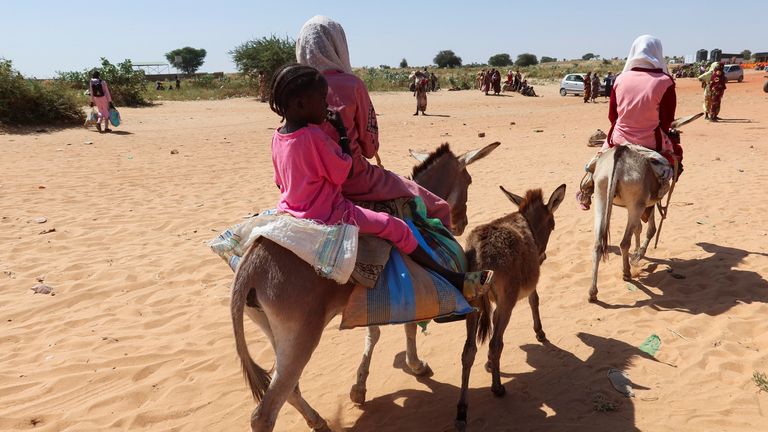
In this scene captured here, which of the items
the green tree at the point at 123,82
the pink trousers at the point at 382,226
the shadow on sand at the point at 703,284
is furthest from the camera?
the green tree at the point at 123,82

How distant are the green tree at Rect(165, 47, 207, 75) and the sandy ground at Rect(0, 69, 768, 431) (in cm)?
9751

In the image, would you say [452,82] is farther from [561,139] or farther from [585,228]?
[585,228]

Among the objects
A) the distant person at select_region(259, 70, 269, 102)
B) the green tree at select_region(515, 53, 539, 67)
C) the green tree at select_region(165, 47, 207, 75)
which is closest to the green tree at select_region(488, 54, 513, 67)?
the green tree at select_region(515, 53, 539, 67)

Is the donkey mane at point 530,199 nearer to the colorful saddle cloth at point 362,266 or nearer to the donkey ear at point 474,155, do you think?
the donkey ear at point 474,155

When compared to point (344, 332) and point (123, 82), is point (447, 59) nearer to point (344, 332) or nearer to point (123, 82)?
point (123, 82)

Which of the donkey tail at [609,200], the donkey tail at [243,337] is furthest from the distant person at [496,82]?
the donkey tail at [243,337]

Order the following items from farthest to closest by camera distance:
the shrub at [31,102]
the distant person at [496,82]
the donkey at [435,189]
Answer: the distant person at [496,82], the shrub at [31,102], the donkey at [435,189]

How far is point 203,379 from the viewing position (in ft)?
14.3

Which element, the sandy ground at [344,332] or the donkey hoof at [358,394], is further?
the donkey hoof at [358,394]

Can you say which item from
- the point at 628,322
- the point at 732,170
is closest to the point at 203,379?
the point at 628,322

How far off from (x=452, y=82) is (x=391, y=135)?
89.4 ft

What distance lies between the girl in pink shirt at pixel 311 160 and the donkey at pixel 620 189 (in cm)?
359

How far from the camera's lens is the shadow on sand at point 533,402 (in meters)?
3.68

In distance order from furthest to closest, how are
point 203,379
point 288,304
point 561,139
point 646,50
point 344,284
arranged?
point 561,139, point 646,50, point 203,379, point 344,284, point 288,304
